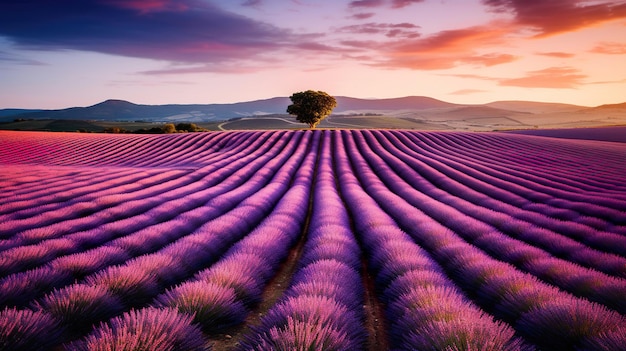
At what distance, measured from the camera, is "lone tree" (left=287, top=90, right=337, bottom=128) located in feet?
157

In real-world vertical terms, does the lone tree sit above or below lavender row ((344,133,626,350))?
above

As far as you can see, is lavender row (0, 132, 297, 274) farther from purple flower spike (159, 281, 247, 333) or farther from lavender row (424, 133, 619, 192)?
lavender row (424, 133, 619, 192)

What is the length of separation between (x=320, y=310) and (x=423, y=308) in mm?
790

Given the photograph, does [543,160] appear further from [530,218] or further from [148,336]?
[148,336]

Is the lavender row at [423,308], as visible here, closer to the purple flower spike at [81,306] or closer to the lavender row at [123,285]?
the lavender row at [123,285]

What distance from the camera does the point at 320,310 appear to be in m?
2.39

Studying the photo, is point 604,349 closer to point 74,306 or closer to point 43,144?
point 74,306

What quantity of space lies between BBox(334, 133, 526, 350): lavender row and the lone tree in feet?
144

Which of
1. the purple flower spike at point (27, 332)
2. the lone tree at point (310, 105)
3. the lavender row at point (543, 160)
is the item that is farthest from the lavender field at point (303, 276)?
the lone tree at point (310, 105)

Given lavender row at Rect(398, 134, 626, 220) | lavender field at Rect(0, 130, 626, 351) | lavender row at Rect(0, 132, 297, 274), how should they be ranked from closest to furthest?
lavender field at Rect(0, 130, 626, 351) → lavender row at Rect(0, 132, 297, 274) → lavender row at Rect(398, 134, 626, 220)

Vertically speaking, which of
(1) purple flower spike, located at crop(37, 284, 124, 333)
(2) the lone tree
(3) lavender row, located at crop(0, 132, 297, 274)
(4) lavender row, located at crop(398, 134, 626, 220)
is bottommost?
(4) lavender row, located at crop(398, 134, 626, 220)

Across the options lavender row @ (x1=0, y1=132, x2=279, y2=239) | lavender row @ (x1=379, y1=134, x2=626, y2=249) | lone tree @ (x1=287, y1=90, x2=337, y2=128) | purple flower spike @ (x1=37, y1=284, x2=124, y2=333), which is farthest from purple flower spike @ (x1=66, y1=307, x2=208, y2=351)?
lone tree @ (x1=287, y1=90, x2=337, y2=128)

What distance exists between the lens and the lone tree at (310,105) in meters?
47.9

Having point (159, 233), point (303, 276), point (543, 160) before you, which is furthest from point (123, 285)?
point (543, 160)
